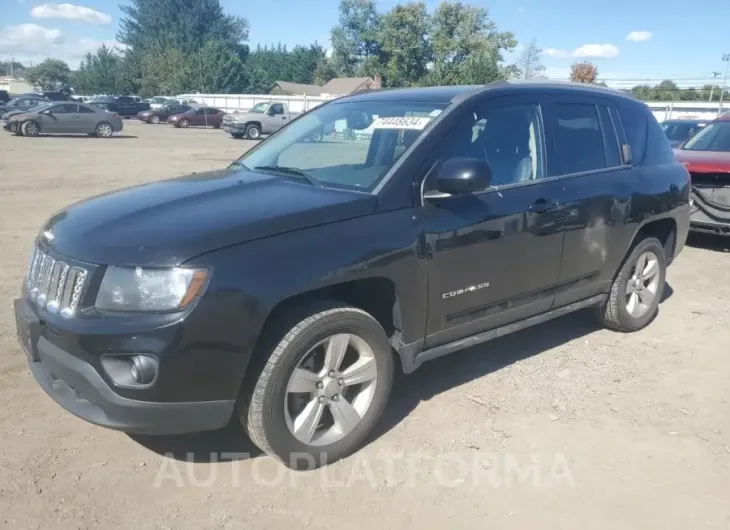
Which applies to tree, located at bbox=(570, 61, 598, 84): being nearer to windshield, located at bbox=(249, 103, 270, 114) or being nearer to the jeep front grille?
windshield, located at bbox=(249, 103, 270, 114)

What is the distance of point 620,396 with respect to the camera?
4.21m

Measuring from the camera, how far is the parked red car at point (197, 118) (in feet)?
138

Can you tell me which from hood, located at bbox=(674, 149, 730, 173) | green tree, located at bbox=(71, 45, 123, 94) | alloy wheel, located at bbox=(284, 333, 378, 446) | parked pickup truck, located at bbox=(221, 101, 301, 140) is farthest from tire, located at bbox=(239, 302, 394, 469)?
green tree, located at bbox=(71, 45, 123, 94)

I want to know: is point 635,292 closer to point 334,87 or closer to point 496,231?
point 496,231

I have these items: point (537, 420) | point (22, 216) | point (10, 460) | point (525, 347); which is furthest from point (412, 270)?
point (22, 216)

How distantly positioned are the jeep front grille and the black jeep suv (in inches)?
0.4

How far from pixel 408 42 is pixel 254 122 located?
38.8m

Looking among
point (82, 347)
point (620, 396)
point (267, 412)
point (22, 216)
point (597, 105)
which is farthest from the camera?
point (22, 216)

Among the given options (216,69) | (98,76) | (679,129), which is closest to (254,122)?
(679,129)

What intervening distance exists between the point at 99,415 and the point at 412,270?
165 cm

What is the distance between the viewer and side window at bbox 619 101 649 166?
498cm

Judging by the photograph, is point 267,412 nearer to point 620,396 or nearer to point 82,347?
point 82,347

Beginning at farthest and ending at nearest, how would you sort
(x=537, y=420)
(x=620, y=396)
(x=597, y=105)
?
(x=597, y=105)
(x=620, y=396)
(x=537, y=420)

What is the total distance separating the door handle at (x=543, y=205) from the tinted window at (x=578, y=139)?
292 mm
